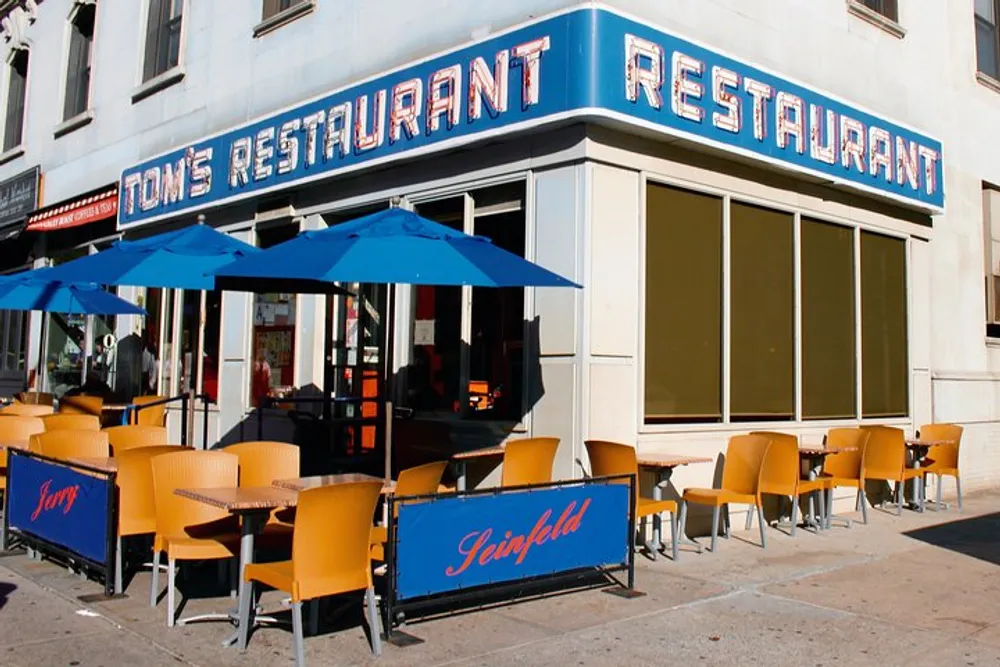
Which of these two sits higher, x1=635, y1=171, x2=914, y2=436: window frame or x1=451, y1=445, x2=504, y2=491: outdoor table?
x1=635, y1=171, x2=914, y2=436: window frame

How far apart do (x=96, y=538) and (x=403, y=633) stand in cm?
252

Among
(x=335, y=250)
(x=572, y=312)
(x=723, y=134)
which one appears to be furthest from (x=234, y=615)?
(x=723, y=134)

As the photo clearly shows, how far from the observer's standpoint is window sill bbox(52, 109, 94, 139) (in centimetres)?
1738

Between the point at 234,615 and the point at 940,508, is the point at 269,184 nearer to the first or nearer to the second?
the point at 234,615

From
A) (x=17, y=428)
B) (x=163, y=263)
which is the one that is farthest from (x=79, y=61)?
(x=163, y=263)

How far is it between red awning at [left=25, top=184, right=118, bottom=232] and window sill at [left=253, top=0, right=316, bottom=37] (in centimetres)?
464

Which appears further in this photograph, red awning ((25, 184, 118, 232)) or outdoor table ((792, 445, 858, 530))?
red awning ((25, 184, 118, 232))

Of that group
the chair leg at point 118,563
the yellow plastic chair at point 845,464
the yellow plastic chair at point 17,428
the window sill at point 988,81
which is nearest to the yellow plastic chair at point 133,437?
the yellow plastic chair at point 17,428

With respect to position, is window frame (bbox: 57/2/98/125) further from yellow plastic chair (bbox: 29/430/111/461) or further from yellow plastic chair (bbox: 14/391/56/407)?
yellow plastic chair (bbox: 29/430/111/461)

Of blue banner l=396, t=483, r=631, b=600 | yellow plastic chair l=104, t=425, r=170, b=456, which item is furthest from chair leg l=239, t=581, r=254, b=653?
yellow plastic chair l=104, t=425, r=170, b=456

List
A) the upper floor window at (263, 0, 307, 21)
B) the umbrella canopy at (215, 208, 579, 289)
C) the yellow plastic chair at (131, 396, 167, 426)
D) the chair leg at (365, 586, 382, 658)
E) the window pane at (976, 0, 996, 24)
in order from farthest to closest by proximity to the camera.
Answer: the window pane at (976, 0, 996, 24) < the upper floor window at (263, 0, 307, 21) < the yellow plastic chair at (131, 396, 167, 426) < the umbrella canopy at (215, 208, 579, 289) < the chair leg at (365, 586, 382, 658)

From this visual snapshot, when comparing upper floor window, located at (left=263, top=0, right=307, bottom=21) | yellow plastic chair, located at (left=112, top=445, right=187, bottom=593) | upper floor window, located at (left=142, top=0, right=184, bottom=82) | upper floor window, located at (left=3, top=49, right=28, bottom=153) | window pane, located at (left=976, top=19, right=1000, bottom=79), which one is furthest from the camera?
upper floor window, located at (left=3, top=49, right=28, bottom=153)

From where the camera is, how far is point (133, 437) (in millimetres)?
8875

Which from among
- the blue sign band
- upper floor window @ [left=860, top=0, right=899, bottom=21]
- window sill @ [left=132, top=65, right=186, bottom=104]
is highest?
upper floor window @ [left=860, top=0, right=899, bottom=21]
